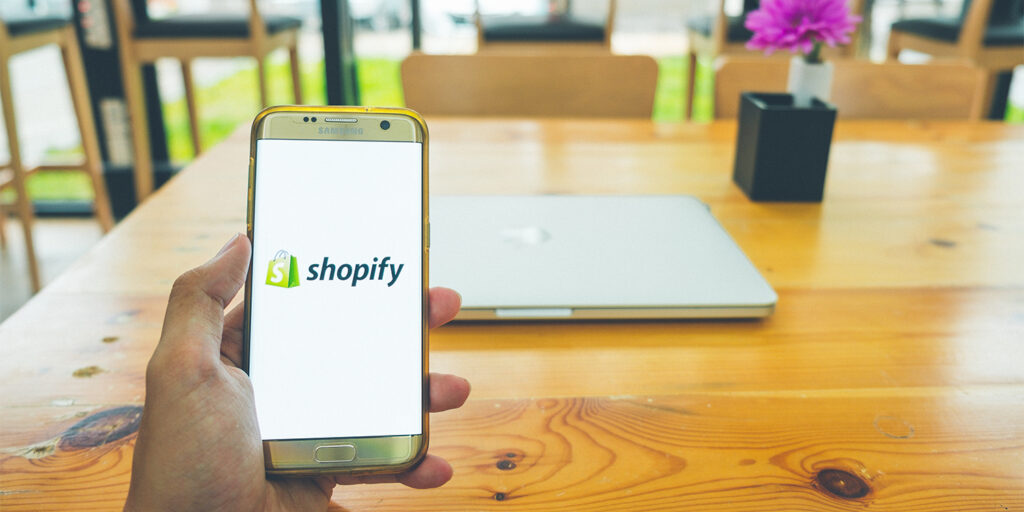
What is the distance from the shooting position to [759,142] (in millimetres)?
768

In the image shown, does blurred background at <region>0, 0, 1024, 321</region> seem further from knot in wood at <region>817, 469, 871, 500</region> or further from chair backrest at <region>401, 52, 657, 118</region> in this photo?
knot in wood at <region>817, 469, 871, 500</region>

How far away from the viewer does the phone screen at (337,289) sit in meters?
0.39

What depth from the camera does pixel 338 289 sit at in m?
0.42

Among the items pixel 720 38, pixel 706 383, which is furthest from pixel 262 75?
pixel 706 383

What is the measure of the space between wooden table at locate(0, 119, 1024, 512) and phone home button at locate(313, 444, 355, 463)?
21 millimetres

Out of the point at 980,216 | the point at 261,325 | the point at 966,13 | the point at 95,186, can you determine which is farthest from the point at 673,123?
the point at 95,186

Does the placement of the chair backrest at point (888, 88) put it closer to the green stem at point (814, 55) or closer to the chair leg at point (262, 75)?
the green stem at point (814, 55)

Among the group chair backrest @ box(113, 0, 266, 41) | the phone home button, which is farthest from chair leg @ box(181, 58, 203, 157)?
the phone home button

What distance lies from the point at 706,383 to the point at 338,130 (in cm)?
31

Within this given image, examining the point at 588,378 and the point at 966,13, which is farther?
the point at 966,13

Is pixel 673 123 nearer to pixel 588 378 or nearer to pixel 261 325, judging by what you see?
pixel 588 378

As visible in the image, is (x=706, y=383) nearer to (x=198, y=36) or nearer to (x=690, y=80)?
(x=198, y=36)

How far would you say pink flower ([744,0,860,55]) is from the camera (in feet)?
2.34

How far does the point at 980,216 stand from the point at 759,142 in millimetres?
261
